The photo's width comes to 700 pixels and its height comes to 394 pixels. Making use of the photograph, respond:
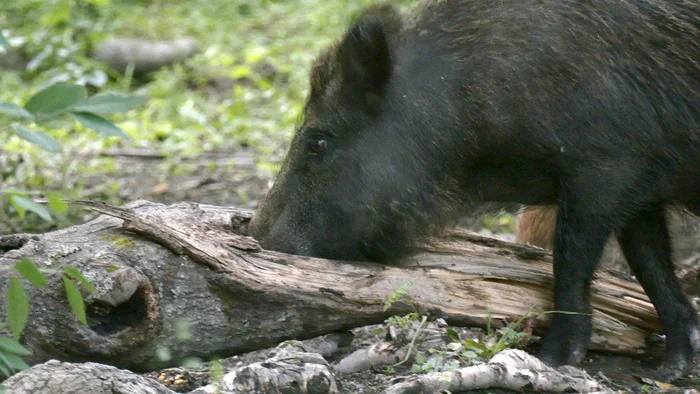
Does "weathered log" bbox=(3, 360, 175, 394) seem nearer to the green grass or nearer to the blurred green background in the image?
the blurred green background

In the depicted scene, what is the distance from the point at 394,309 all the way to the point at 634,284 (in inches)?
57.4

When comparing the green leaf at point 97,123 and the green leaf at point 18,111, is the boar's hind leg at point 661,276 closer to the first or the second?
the green leaf at point 97,123

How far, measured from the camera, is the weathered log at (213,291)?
3650mm

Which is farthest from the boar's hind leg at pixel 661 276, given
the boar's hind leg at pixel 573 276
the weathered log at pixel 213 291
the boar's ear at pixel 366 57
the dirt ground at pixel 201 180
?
the dirt ground at pixel 201 180

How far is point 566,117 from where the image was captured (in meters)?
4.34

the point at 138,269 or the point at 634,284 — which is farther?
the point at 634,284

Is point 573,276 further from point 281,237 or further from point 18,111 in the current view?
point 18,111

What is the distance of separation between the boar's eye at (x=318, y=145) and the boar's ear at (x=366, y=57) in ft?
0.90

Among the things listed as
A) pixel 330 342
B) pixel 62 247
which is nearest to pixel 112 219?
pixel 62 247

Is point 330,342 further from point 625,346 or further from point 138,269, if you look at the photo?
point 625,346

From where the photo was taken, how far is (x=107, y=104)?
8.18 feet

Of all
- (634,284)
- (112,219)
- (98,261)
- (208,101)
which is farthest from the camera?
(208,101)

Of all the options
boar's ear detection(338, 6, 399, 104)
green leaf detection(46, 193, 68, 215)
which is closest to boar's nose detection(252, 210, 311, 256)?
boar's ear detection(338, 6, 399, 104)

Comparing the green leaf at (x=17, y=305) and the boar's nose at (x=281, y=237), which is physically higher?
the boar's nose at (x=281, y=237)
